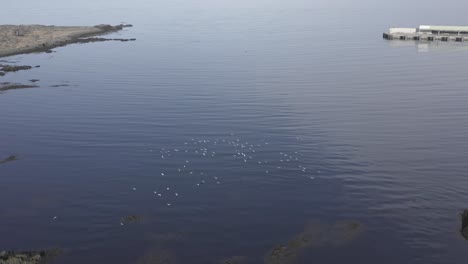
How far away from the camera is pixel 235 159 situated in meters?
Result: 40.6

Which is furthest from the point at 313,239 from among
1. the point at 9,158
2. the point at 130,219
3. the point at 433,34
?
the point at 433,34

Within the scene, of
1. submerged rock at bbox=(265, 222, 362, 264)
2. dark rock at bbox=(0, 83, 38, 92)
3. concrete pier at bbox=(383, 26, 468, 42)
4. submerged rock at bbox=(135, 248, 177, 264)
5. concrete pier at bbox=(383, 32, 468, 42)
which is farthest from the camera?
concrete pier at bbox=(383, 26, 468, 42)

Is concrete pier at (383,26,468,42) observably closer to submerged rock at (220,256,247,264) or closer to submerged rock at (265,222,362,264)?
submerged rock at (265,222,362,264)

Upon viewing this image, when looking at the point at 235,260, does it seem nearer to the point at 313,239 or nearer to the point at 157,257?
the point at 157,257

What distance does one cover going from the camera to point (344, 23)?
162750 mm

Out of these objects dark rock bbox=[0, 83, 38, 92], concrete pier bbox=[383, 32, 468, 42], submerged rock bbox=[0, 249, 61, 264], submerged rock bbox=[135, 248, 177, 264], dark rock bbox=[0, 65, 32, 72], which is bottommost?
submerged rock bbox=[135, 248, 177, 264]

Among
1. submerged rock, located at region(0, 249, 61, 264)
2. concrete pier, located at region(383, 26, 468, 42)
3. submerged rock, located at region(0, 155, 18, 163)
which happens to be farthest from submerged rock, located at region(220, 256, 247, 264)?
concrete pier, located at region(383, 26, 468, 42)

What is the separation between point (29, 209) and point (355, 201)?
24.3 metres

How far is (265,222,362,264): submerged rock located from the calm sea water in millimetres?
542

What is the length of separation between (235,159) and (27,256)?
1968 centimetres

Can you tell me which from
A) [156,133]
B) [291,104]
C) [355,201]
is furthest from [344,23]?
[355,201]

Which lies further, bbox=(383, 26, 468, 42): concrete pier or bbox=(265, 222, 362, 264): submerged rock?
bbox=(383, 26, 468, 42): concrete pier

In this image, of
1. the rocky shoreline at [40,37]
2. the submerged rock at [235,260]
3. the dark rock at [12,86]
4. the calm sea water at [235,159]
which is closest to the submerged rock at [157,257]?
the calm sea water at [235,159]

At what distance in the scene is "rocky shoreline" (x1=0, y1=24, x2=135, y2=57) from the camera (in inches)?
4178
